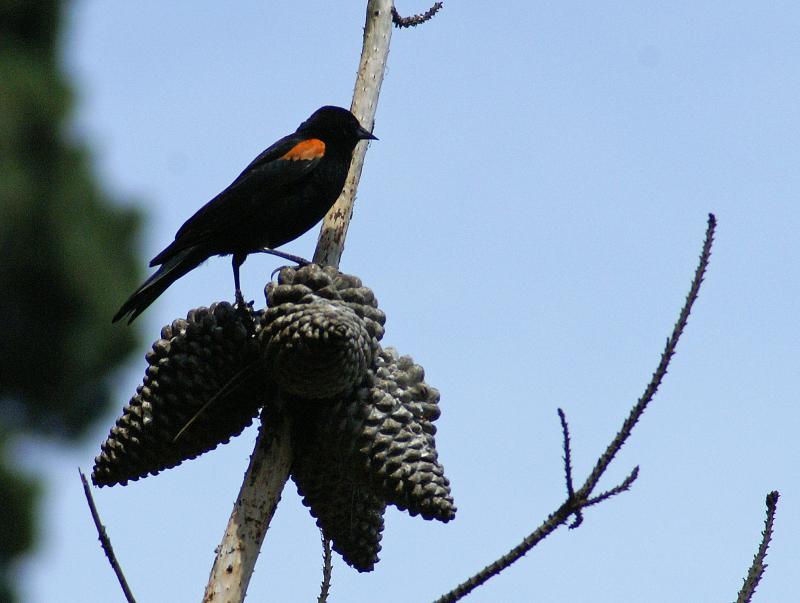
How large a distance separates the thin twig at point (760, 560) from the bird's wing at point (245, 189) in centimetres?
228

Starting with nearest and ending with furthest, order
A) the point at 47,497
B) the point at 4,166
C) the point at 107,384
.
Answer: the point at 47,497, the point at 4,166, the point at 107,384

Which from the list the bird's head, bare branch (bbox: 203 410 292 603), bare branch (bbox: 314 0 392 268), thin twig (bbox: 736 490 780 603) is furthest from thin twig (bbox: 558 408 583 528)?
the bird's head

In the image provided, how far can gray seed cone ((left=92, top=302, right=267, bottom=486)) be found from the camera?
6.95 feet

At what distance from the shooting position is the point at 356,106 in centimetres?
271

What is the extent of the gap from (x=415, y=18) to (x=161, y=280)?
1.16 m

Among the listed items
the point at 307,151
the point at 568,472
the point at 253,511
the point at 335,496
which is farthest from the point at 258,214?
the point at 568,472

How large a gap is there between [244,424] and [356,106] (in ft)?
3.07

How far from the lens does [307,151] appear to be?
12.4 feet

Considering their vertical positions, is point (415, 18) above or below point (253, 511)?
above

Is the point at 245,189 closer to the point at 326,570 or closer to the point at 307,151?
the point at 307,151

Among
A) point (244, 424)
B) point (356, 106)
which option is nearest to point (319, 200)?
point (356, 106)

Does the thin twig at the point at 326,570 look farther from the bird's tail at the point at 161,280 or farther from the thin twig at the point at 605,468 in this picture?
the bird's tail at the point at 161,280

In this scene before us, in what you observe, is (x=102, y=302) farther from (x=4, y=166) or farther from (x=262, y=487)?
(x=262, y=487)

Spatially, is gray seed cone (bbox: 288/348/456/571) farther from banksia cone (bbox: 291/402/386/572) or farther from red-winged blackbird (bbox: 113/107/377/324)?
red-winged blackbird (bbox: 113/107/377/324)
